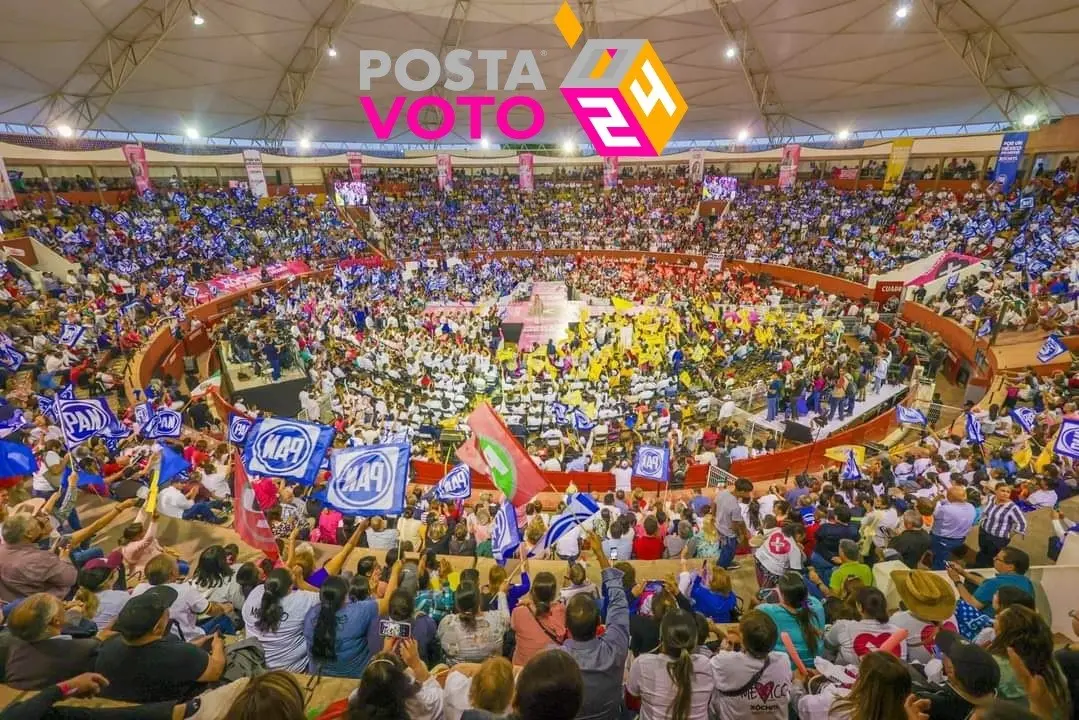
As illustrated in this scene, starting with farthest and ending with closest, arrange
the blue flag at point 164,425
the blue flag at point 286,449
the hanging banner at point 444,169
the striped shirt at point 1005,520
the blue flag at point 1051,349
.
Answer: the hanging banner at point 444,169 → the blue flag at point 1051,349 → the blue flag at point 164,425 → the blue flag at point 286,449 → the striped shirt at point 1005,520

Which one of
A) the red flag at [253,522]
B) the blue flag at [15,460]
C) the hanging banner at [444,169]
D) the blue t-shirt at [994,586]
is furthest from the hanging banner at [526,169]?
the blue t-shirt at [994,586]

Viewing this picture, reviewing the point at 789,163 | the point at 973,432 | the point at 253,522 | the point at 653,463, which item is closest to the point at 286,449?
the point at 253,522

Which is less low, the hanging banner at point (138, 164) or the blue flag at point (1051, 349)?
the hanging banner at point (138, 164)

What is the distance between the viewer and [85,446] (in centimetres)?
936

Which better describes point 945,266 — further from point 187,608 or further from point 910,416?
point 187,608

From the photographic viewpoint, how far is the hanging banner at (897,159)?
107 ft

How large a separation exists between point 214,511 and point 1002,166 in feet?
122

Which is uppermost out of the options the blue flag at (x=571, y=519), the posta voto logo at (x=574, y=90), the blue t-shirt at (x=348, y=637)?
the posta voto logo at (x=574, y=90)

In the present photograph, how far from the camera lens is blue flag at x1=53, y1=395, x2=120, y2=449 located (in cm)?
845

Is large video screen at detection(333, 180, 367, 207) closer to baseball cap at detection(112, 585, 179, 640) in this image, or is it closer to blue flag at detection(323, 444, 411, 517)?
blue flag at detection(323, 444, 411, 517)

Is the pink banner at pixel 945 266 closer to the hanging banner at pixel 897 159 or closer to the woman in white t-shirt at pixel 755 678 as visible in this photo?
the hanging banner at pixel 897 159

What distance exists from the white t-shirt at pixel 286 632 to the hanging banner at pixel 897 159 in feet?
132

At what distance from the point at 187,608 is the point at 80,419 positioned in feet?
20.7

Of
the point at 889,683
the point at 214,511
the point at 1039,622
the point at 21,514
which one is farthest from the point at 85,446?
the point at 1039,622
